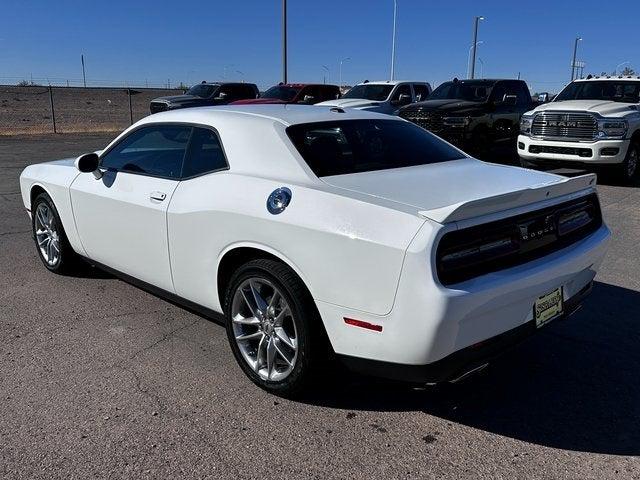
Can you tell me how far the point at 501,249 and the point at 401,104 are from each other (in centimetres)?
1323

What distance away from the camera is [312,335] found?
10.0 feet

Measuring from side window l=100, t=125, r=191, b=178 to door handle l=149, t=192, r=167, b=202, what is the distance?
144 mm

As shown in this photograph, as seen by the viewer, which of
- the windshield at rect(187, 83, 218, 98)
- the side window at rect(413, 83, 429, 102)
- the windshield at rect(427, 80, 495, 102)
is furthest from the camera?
the windshield at rect(187, 83, 218, 98)

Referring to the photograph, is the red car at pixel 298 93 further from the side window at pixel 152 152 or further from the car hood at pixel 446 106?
the side window at pixel 152 152

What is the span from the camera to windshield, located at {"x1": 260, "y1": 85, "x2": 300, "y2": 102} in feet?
60.8

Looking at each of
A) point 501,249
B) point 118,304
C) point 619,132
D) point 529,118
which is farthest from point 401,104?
point 501,249

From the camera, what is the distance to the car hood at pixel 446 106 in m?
12.3

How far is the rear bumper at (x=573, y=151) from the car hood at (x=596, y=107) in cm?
54

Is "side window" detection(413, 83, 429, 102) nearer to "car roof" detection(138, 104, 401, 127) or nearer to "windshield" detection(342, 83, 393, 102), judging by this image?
"windshield" detection(342, 83, 393, 102)

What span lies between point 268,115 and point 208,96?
19045mm

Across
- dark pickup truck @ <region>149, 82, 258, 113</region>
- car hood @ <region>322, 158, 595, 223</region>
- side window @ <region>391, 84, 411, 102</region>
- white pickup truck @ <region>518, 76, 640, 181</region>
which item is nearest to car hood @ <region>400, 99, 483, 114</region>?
white pickup truck @ <region>518, 76, 640, 181</region>

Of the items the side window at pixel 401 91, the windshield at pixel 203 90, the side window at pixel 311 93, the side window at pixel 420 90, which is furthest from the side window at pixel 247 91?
the side window at pixel 401 91

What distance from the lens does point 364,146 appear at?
387 cm

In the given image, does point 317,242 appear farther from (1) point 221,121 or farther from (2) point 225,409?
(1) point 221,121
